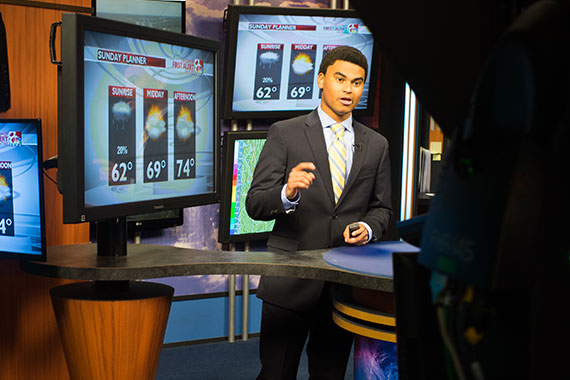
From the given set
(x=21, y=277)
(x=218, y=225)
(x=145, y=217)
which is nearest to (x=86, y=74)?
(x=21, y=277)

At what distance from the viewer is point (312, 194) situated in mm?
2643

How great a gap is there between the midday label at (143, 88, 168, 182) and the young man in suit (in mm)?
441

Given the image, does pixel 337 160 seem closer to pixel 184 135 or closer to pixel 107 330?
pixel 184 135

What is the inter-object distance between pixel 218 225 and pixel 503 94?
416 cm

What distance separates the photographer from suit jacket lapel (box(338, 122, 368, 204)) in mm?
2656

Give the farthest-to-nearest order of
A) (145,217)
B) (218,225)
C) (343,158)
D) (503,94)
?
(218,225) → (145,217) → (343,158) → (503,94)

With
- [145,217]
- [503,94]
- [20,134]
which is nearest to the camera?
[503,94]

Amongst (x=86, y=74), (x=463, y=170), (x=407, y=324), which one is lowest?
(x=407, y=324)

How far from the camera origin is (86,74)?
6.19 ft

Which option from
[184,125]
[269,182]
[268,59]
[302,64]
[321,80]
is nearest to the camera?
[184,125]

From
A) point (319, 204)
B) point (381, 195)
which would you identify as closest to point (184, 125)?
point (319, 204)

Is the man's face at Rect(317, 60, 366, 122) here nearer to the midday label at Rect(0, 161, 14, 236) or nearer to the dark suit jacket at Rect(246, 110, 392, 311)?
the dark suit jacket at Rect(246, 110, 392, 311)

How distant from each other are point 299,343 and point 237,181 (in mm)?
2016

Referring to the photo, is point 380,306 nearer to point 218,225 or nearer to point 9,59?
point 9,59
